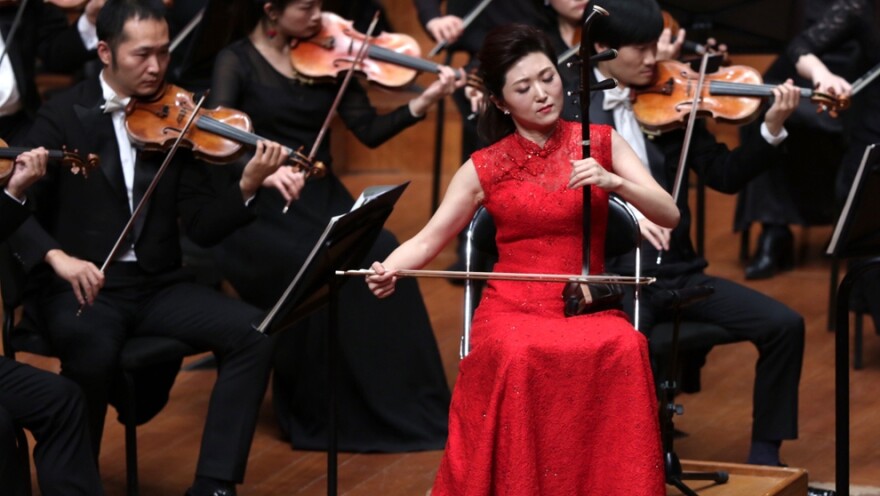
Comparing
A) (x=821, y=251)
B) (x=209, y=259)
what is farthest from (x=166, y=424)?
(x=821, y=251)

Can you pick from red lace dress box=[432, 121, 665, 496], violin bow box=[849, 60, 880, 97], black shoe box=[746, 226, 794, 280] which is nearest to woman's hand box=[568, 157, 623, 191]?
red lace dress box=[432, 121, 665, 496]

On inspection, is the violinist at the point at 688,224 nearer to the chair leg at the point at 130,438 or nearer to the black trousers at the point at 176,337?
the black trousers at the point at 176,337

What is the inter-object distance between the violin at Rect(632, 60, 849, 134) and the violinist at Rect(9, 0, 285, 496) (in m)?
0.87

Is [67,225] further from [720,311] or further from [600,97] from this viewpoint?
[720,311]

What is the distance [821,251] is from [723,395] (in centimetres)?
147

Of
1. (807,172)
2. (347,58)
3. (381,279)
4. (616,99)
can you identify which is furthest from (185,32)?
(807,172)

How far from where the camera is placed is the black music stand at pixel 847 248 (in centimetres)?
296

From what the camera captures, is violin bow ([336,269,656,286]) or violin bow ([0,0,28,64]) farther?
violin bow ([0,0,28,64])

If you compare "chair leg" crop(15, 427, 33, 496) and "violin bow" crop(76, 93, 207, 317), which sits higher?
"violin bow" crop(76, 93, 207, 317)

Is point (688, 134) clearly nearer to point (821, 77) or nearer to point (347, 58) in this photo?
point (821, 77)

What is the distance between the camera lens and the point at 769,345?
3.53m

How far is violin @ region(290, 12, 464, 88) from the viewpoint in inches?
156

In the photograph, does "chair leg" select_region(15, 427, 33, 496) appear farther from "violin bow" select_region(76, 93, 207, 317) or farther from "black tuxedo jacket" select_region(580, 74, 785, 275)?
"black tuxedo jacket" select_region(580, 74, 785, 275)

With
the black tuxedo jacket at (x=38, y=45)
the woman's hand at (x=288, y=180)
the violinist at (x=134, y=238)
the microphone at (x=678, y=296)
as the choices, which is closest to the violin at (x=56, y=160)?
the violinist at (x=134, y=238)
